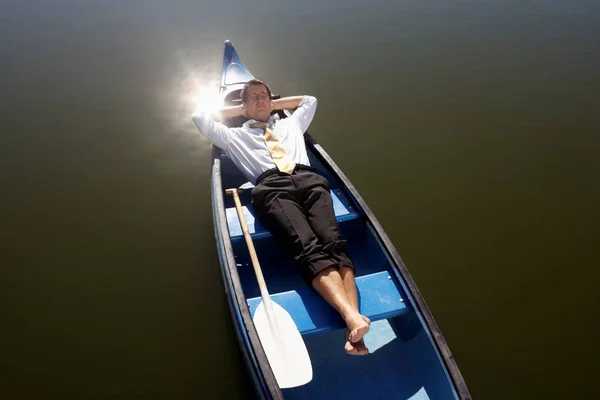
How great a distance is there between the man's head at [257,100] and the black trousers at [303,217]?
915 mm

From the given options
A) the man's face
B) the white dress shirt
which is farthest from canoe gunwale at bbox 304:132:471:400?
the man's face

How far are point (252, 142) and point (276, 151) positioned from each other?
307mm

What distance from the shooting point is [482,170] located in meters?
6.09

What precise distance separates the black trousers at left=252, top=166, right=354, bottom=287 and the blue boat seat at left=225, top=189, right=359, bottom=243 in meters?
0.19

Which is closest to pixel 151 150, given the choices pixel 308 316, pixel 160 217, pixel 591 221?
pixel 160 217

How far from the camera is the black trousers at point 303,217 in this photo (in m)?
3.39

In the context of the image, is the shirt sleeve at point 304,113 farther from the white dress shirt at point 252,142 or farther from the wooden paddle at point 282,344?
the wooden paddle at point 282,344

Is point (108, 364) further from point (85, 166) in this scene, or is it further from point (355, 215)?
point (85, 166)

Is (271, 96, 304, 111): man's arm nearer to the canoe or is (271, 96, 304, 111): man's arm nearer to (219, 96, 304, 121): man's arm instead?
(219, 96, 304, 121): man's arm

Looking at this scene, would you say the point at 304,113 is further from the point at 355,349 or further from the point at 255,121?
the point at 355,349

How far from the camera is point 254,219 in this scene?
4270mm

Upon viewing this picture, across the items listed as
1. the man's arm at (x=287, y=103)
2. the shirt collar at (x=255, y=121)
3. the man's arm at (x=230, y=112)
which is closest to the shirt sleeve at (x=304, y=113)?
the man's arm at (x=287, y=103)

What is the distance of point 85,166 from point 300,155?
3.71 m

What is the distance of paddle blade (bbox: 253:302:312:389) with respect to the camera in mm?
2969
